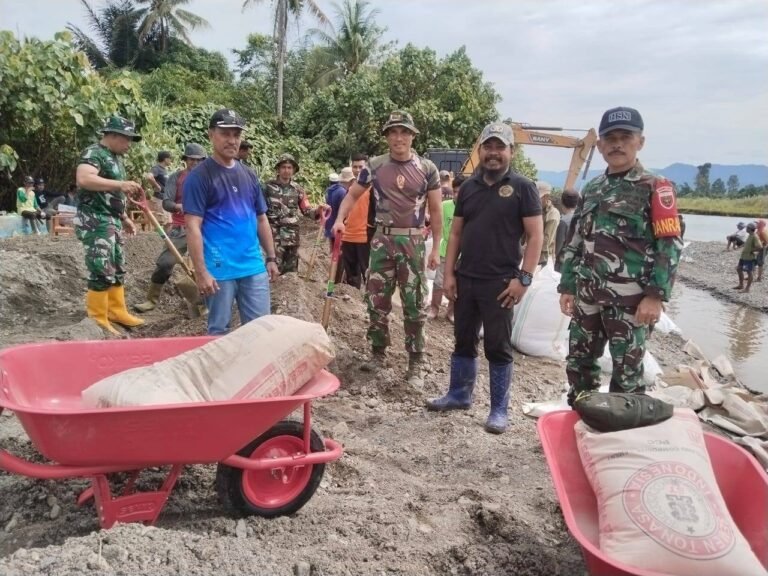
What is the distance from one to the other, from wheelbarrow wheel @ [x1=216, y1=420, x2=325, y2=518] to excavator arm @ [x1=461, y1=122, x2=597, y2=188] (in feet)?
32.2

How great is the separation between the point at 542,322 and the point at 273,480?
3741 millimetres

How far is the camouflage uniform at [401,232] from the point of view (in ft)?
13.7

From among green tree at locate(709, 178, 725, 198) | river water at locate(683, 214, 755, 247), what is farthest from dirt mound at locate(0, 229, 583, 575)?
green tree at locate(709, 178, 725, 198)

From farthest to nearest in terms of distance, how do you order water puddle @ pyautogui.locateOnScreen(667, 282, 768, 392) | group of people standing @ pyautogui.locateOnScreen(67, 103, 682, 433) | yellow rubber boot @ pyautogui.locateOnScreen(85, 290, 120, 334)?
water puddle @ pyautogui.locateOnScreen(667, 282, 768, 392) → yellow rubber boot @ pyautogui.locateOnScreen(85, 290, 120, 334) → group of people standing @ pyautogui.locateOnScreen(67, 103, 682, 433)

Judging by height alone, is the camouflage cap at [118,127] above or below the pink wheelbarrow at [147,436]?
above

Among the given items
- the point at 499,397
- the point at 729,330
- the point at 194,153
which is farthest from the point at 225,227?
the point at 729,330

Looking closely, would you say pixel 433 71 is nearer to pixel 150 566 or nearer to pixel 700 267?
pixel 700 267

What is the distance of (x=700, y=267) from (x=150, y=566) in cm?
2088

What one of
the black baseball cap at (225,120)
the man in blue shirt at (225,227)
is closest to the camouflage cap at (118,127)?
the man in blue shirt at (225,227)

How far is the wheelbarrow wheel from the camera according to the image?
8.09 ft

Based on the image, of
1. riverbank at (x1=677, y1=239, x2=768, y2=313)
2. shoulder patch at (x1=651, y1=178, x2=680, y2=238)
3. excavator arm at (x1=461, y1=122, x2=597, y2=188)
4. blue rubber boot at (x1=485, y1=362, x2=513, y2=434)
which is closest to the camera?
shoulder patch at (x1=651, y1=178, x2=680, y2=238)

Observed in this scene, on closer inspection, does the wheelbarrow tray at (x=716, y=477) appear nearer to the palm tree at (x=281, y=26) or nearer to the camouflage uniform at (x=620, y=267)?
the camouflage uniform at (x=620, y=267)

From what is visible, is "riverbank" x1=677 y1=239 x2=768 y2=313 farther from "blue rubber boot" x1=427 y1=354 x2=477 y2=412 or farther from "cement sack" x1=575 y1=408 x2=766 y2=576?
"cement sack" x1=575 y1=408 x2=766 y2=576

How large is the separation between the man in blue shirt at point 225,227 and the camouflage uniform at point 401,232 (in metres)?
0.93
